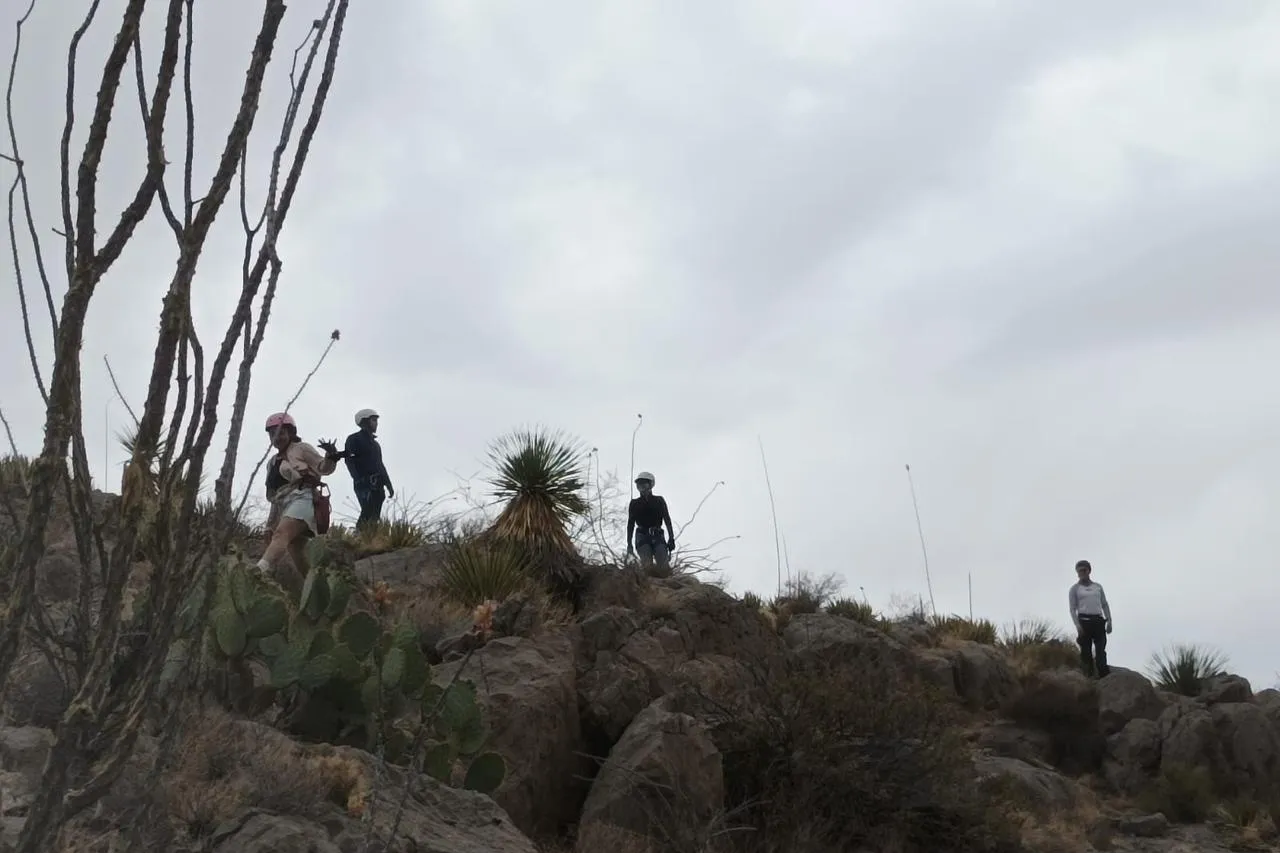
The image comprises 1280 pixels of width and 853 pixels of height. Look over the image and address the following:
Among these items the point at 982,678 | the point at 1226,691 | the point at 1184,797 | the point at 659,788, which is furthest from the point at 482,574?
the point at 1226,691

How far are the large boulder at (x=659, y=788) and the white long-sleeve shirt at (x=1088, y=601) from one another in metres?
9.10

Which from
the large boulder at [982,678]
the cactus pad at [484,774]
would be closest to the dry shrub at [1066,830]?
the large boulder at [982,678]

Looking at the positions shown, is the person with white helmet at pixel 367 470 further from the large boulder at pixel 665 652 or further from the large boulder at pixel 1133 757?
the large boulder at pixel 1133 757

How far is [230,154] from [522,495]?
13744mm

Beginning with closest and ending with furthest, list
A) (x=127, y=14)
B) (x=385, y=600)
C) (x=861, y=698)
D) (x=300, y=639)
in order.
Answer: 1. (x=127, y=14)
2. (x=300, y=639)
3. (x=385, y=600)
4. (x=861, y=698)

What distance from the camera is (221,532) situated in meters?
2.49

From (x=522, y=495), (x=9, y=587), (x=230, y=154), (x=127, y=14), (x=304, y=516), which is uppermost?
(x=522, y=495)

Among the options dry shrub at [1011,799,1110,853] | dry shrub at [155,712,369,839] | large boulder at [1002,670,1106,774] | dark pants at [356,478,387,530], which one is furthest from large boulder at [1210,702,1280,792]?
dry shrub at [155,712,369,839]

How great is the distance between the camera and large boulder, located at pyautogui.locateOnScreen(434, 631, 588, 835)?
418 inches

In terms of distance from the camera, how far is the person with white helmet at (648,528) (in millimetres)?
16547

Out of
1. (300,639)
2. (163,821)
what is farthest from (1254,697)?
(163,821)

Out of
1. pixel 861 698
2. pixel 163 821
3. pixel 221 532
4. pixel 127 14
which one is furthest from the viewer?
pixel 861 698

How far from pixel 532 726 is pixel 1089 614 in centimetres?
1046

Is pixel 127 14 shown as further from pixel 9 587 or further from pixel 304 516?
pixel 304 516
